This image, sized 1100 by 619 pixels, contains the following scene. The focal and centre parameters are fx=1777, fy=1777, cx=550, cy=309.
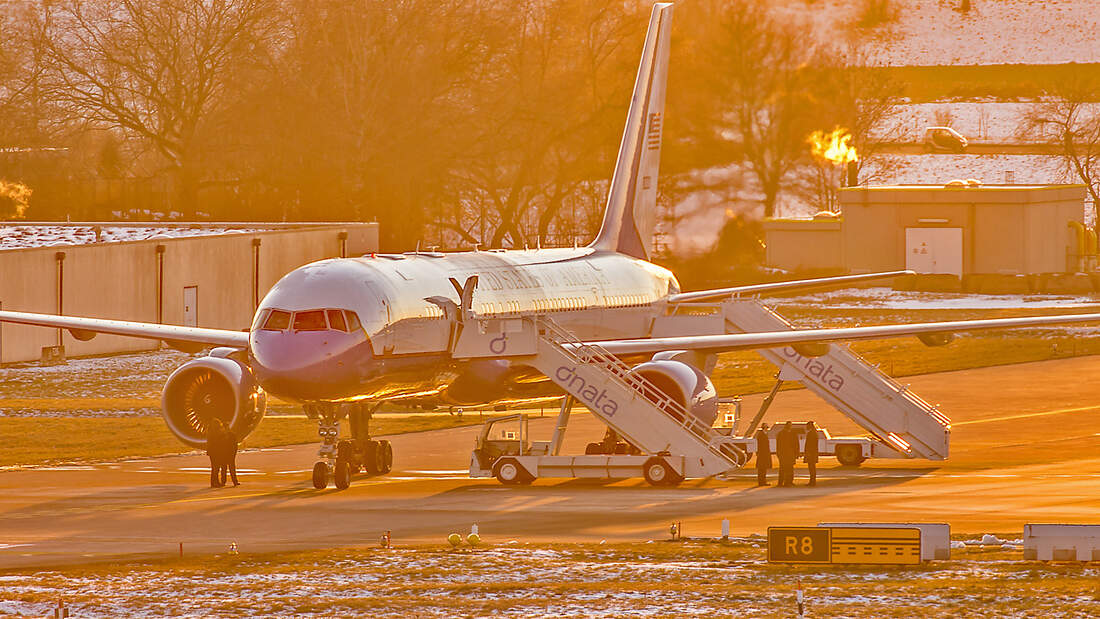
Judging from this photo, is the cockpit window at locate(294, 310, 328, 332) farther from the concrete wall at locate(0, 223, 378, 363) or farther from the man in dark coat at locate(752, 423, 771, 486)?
the concrete wall at locate(0, 223, 378, 363)

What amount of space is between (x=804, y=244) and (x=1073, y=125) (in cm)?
5676

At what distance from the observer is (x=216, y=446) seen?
1406 inches

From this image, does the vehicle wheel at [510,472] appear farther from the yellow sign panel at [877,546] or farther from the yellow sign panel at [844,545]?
the yellow sign panel at [877,546]

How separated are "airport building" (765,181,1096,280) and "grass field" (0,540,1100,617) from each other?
70.0 metres

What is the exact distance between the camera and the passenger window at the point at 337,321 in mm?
33156

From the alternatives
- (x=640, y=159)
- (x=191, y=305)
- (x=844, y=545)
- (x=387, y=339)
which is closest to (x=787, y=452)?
(x=387, y=339)

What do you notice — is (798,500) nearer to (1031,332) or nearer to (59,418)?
(59,418)

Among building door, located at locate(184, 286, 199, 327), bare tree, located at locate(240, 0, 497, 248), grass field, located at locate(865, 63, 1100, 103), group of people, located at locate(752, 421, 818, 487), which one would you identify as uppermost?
grass field, located at locate(865, 63, 1100, 103)

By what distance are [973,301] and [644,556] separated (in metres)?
64.1

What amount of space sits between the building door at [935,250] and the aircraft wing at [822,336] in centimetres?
5815

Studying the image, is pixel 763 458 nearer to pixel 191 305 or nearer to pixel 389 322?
pixel 389 322

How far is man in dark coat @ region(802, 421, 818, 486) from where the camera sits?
35031 mm

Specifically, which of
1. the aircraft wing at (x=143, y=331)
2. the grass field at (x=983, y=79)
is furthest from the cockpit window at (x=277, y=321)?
the grass field at (x=983, y=79)

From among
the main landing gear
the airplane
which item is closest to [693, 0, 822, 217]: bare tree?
the airplane
